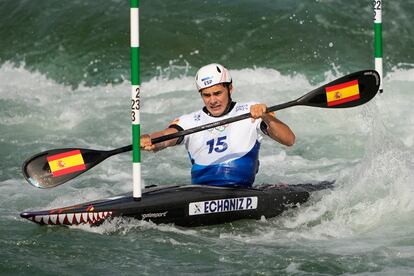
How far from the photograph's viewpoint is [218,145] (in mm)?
7801

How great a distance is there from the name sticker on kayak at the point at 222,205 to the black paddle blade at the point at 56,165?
2.48 feet

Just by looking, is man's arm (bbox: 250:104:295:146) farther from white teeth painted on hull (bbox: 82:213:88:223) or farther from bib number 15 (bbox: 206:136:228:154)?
white teeth painted on hull (bbox: 82:213:88:223)

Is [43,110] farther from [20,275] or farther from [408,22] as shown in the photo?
[20,275]

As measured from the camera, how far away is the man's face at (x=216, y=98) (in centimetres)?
765

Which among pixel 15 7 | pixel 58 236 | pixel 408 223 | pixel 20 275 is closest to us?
pixel 20 275

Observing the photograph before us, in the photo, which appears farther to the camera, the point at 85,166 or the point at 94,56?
the point at 94,56

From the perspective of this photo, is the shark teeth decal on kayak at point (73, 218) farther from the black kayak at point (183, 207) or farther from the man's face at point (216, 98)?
the man's face at point (216, 98)

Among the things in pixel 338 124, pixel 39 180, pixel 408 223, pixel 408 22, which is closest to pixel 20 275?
pixel 39 180

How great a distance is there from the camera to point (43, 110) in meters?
12.4

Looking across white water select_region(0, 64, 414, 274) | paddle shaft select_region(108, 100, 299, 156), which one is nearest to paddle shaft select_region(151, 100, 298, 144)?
paddle shaft select_region(108, 100, 299, 156)

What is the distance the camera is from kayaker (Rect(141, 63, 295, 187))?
25.3 ft

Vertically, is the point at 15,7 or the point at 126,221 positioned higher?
the point at 15,7

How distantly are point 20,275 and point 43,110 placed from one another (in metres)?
6.18

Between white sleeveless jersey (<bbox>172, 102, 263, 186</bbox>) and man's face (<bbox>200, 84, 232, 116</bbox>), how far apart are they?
0.07 m
